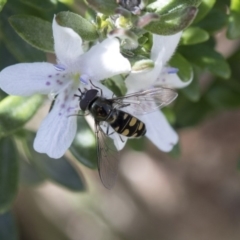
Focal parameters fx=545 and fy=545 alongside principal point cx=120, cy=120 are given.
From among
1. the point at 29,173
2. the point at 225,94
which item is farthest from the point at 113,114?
the point at 29,173

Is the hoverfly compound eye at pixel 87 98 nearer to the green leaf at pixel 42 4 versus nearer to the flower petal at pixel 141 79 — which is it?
the flower petal at pixel 141 79

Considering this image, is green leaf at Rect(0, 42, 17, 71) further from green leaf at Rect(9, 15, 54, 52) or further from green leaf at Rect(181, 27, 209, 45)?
green leaf at Rect(181, 27, 209, 45)

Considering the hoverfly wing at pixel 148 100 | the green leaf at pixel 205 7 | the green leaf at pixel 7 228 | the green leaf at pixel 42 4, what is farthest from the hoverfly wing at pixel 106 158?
the green leaf at pixel 7 228

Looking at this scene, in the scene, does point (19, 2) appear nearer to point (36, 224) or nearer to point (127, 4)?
point (127, 4)

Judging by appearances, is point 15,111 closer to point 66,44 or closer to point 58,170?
point 66,44

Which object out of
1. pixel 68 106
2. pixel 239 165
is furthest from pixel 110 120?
pixel 239 165

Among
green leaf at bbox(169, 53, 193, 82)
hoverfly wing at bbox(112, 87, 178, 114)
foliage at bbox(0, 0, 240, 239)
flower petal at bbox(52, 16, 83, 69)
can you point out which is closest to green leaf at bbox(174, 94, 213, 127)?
foliage at bbox(0, 0, 240, 239)
